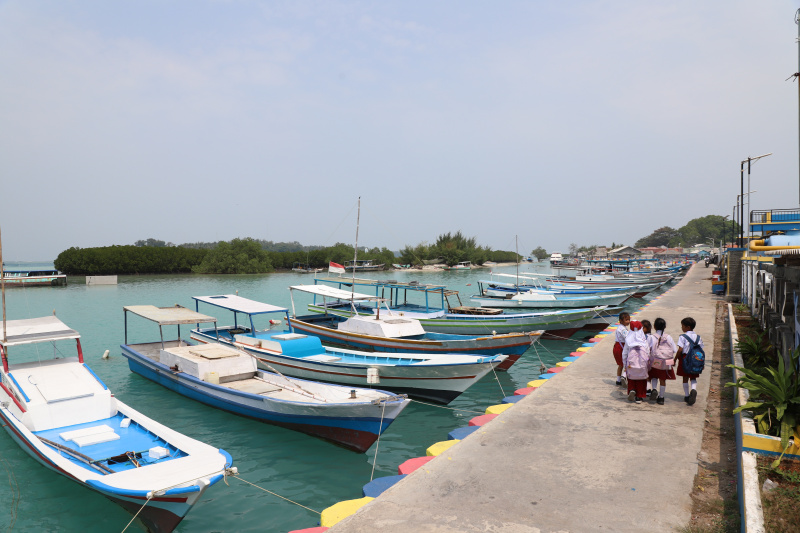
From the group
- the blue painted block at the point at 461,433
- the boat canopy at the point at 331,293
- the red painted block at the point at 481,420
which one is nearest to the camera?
the blue painted block at the point at 461,433

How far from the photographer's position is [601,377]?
9.78 m

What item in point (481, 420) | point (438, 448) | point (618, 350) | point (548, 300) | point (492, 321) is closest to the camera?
point (438, 448)

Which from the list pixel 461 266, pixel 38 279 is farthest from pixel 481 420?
pixel 461 266

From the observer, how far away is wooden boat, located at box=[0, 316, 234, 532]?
6.34m

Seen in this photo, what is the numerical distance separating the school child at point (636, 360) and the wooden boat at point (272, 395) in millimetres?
4085

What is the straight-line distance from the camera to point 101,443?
824 cm

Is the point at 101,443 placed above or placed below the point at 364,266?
below

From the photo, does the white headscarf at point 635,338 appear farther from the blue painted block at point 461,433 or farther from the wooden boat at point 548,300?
the wooden boat at point 548,300

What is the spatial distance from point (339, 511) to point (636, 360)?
534 centimetres

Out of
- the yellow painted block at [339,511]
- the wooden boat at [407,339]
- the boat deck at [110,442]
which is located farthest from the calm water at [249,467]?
the yellow painted block at [339,511]

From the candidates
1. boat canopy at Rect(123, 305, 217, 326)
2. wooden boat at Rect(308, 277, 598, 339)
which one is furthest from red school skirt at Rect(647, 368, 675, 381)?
wooden boat at Rect(308, 277, 598, 339)

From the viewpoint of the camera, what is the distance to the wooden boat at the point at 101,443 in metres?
6.34

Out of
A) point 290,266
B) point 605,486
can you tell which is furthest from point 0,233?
point 290,266

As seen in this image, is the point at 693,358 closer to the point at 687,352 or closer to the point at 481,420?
the point at 687,352
